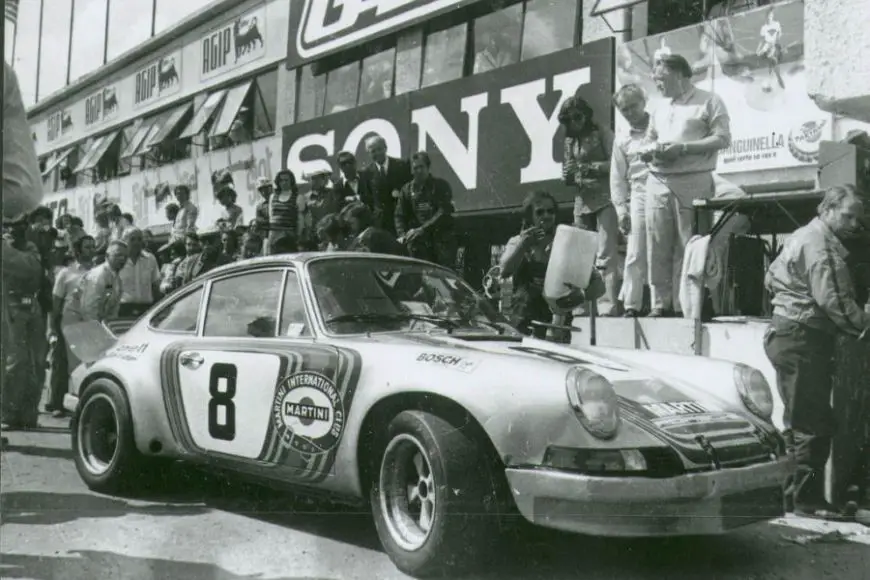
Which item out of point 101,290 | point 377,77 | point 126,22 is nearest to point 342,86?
point 377,77

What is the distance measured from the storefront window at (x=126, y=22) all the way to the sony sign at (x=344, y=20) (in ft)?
9.23

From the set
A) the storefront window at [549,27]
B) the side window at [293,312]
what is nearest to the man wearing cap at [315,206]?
the side window at [293,312]

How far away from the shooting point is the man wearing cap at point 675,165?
5355 mm

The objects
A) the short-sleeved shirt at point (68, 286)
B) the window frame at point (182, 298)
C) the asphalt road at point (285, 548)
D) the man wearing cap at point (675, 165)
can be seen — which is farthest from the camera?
the short-sleeved shirt at point (68, 286)

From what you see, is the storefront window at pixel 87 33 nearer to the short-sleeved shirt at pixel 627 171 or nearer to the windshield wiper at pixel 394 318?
the windshield wiper at pixel 394 318

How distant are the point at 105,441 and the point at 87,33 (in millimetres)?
2113

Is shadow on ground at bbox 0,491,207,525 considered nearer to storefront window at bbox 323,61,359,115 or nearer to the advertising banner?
storefront window at bbox 323,61,359,115

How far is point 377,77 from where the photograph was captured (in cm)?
755

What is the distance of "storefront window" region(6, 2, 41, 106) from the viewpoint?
8.48 feet

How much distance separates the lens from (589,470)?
2.84 meters

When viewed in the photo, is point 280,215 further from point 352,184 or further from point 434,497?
point 434,497

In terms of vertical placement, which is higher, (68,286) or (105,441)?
(68,286)

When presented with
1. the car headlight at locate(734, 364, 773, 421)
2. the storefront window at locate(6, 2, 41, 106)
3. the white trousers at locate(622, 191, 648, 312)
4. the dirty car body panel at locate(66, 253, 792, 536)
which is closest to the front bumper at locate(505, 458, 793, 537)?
the dirty car body panel at locate(66, 253, 792, 536)

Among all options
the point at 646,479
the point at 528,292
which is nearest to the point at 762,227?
the point at 528,292
